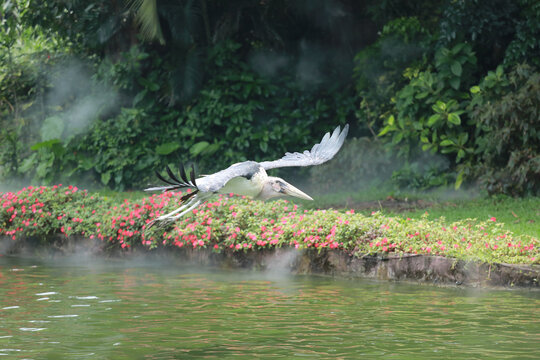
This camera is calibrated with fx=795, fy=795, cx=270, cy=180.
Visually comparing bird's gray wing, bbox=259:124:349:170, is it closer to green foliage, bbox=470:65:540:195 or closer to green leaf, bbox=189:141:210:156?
green foliage, bbox=470:65:540:195

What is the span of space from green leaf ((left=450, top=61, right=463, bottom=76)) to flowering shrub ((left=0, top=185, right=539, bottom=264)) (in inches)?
180

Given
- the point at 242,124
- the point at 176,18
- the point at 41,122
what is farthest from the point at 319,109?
the point at 41,122

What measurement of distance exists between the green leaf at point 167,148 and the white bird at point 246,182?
9990 millimetres

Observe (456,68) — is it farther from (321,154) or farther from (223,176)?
(223,176)

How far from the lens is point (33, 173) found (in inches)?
782

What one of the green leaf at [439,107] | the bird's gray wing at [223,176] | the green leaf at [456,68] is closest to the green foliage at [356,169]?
the green leaf at [439,107]

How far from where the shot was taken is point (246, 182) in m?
7.62

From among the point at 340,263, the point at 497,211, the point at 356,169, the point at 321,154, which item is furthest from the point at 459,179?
the point at 321,154

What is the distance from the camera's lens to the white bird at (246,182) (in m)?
6.95

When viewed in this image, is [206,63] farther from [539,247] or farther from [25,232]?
[539,247]

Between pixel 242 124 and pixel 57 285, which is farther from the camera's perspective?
pixel 242 124

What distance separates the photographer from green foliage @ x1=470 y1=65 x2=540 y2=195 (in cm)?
1348

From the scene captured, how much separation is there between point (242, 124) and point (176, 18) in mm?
2868

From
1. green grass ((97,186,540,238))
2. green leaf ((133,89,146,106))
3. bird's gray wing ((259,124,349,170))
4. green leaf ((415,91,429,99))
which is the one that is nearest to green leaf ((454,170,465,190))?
green grass ((97,186,540,238))
